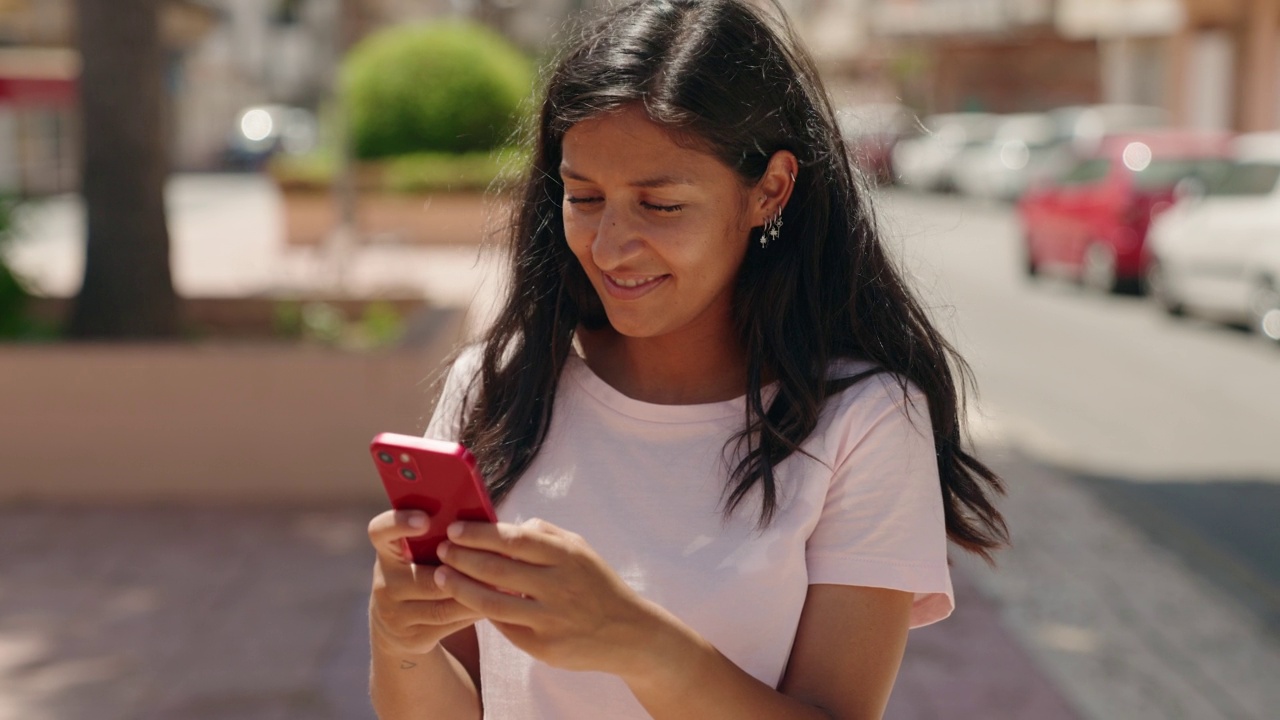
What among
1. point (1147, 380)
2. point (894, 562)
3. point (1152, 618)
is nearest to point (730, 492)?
point (894, 562)

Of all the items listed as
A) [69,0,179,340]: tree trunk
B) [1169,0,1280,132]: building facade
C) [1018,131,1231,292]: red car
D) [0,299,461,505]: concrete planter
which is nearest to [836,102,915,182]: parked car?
[0,299,461,505]: concrete planter

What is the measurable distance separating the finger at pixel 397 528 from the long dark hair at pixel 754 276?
1.14 ft

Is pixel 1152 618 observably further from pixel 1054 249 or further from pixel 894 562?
pixel 1054 249

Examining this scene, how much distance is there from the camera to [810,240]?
1.93 metres

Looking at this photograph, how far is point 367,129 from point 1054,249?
35.3ft

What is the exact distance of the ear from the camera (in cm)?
187

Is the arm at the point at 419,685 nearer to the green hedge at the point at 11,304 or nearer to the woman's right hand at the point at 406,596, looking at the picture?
the woman's right hand at the point at 406,596

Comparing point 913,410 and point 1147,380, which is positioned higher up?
point 913,410

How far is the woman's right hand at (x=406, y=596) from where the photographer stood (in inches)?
58.9

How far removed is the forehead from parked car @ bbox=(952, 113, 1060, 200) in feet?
82.2

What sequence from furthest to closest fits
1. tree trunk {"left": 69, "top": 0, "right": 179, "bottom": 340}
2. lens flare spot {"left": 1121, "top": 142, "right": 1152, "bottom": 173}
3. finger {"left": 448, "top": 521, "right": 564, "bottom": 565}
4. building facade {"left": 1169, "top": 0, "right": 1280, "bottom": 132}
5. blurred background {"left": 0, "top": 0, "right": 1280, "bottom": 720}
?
building facade {"left": 1169, "top": 0, "right": 1280, "bottom": 132}, lens flare spot {"left": 1121, "top": 142, "right": 1152, "bottom": 173}, tree trunk {"left": 69, "top": 0, "right": 179, "bottom": 340}, blurred background {"left": 0, "top": 0, "right": 1280, "bottom": 720}, finger {"left": 448, "top": 521, "right": 564, "bottom": 565}

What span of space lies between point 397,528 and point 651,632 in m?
0.27

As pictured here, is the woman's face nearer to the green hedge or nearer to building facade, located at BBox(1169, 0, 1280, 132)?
the green hedge

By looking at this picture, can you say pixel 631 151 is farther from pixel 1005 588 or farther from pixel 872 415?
pixel 1005 588
